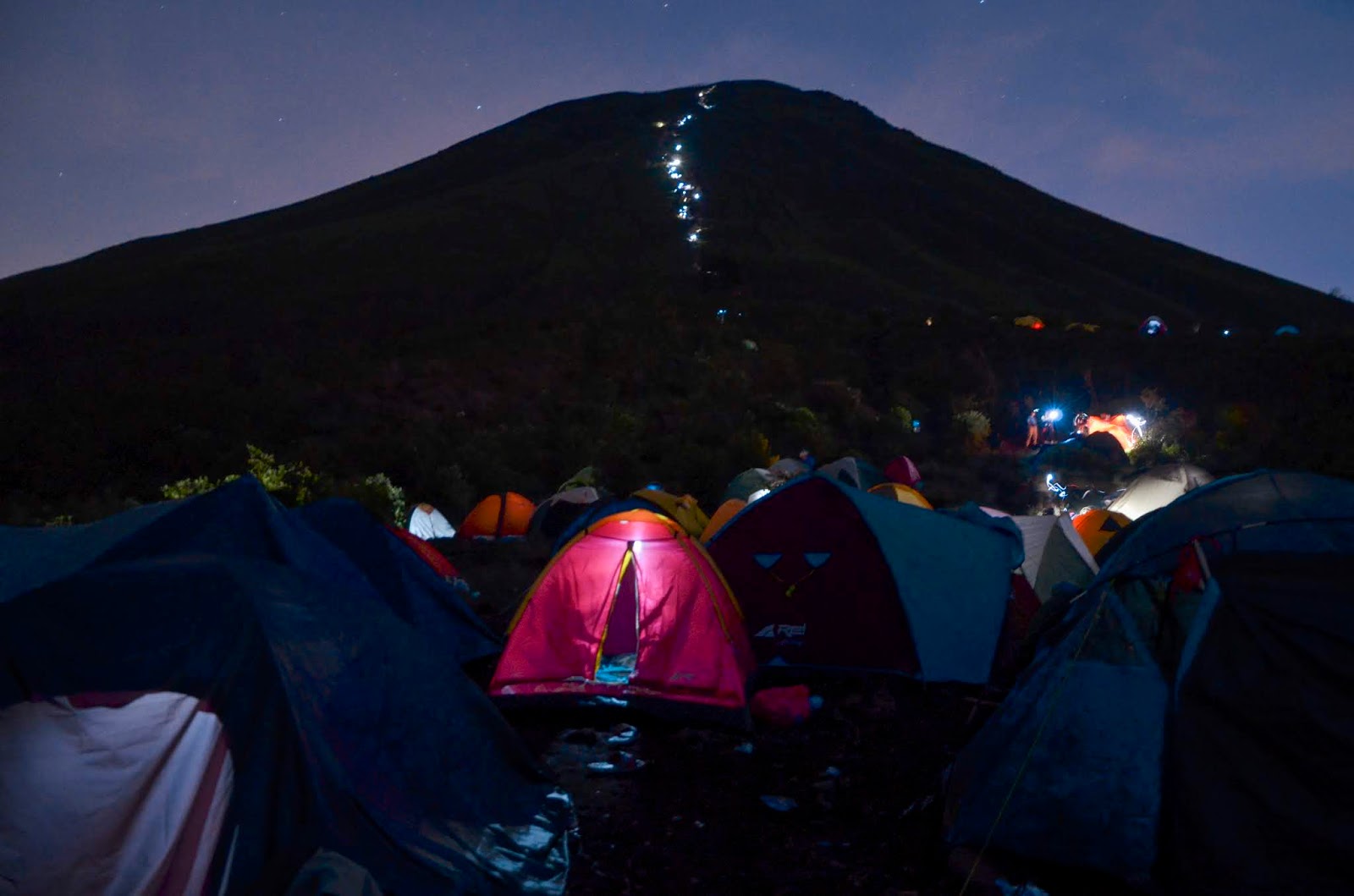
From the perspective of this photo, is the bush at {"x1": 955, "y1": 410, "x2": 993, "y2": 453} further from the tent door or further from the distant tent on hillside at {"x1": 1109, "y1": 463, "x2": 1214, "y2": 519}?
the tent door

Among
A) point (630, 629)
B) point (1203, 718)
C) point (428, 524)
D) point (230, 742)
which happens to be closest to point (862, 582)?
point (630, 629)

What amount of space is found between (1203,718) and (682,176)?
82185 mm

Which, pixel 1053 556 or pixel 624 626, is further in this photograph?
pixel 1053 556

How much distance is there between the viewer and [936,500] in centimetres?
2036

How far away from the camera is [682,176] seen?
82250 mm

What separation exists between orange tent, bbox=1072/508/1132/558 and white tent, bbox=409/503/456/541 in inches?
396

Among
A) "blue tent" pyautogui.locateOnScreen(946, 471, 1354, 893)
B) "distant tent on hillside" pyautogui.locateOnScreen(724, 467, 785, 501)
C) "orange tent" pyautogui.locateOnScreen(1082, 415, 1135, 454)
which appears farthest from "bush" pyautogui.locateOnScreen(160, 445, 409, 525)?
"orange tent" pyautogui.locateOnScreen(1082, 415, 1135, 454)

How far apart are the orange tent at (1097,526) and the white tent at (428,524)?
33.0ft

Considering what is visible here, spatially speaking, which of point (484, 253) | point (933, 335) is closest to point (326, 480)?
point (933, 335)

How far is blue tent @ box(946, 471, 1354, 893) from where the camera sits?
3.94 m

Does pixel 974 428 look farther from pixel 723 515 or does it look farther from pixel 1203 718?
pixel 1203 718

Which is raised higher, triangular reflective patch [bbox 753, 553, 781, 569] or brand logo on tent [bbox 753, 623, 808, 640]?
triangular reflective patch [bbox 753, 553, 781, 569]

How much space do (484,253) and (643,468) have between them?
42369mm

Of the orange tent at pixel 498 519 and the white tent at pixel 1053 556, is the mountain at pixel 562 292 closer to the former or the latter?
the orange tent at pixel 498 519
